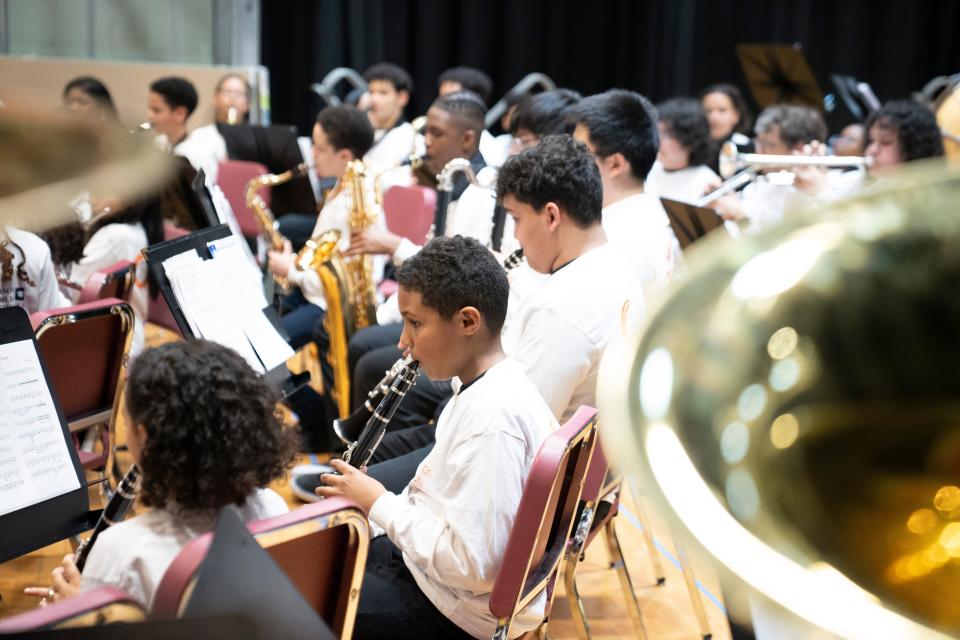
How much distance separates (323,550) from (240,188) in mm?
3714

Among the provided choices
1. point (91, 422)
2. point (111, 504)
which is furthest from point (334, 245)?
point (111, 504)

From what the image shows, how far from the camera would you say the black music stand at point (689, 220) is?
3.14 meters

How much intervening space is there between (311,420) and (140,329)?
73 cm

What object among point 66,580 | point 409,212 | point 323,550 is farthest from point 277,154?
point 323,550

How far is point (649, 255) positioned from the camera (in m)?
2.57

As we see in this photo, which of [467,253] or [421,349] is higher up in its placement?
[467,253]

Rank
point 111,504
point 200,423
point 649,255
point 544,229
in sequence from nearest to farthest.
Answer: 1. point 200,423
2. point 111,504
3. point 544,229
4. point 649,255

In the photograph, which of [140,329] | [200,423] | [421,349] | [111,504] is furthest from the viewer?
[140,329]

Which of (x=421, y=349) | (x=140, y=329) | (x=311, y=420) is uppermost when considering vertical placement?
(x=421, y=349)

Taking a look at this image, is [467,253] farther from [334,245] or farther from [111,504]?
[334,245]

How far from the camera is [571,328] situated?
204cm

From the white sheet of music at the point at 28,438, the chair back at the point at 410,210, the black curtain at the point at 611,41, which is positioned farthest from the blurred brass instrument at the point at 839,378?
the black curtain at the point at 611,41

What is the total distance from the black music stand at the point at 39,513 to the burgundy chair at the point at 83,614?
847 mm

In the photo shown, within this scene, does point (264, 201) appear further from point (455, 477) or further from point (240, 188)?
point (455, 477)
